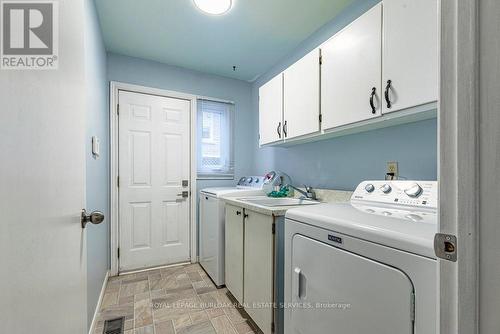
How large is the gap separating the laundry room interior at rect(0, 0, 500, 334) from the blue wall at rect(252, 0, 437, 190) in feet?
0.04

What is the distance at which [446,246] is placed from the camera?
0.42 metres

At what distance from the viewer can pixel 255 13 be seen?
188cm

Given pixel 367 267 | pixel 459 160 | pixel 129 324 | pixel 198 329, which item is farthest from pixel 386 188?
pixel 129 324

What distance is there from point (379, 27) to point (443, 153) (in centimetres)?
110

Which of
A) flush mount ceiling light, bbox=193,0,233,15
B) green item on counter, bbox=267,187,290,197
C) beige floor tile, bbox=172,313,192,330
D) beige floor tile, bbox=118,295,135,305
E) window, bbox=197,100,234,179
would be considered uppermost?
flush mount ceiling light, bbox=193,0,233,15

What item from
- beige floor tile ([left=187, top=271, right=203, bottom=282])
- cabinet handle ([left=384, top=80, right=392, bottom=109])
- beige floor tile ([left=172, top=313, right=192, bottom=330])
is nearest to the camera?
cabinet handle ([left=384, top=80, right=392, bottom=109])

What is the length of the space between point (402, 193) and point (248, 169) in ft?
7.45

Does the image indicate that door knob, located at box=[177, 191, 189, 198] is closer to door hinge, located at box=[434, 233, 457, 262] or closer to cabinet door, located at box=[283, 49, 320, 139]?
cabinet door, located at box=[283, 49, 320, 139]

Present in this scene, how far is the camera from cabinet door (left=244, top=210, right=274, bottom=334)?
139 cm

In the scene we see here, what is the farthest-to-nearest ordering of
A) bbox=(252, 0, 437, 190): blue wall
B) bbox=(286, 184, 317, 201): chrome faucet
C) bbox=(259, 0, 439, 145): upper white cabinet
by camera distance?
bbox=(286, 184, 317, 201): chrome faucet
bbox=(252, 0, 437, 190): blue wall
bbox=(259, 0, 439, 145): upper white cabinet

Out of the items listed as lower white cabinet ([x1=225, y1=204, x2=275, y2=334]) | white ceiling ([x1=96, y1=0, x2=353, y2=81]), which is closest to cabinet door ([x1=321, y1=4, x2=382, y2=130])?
white ceiling ([x1=96, y1=0, x2=353, y2=81])

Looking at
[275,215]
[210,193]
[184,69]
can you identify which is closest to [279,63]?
[184,69]

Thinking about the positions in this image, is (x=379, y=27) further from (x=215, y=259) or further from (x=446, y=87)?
(x=215, y=259)

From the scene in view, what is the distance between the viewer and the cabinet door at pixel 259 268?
1386 millimetres
